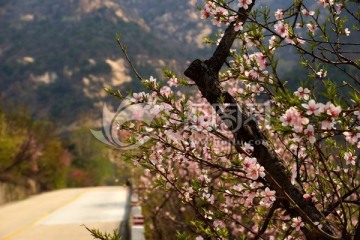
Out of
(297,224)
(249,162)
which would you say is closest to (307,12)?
(249,162)

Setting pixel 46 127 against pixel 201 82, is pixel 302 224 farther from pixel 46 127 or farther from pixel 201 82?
pixel 46 127

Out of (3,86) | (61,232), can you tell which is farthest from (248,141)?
(3,86)

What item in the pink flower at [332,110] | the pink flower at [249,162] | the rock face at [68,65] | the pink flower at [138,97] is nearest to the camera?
the pink flower at [332,110]

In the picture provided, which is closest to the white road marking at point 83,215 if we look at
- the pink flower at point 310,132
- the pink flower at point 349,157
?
the pink flower at point 349,157

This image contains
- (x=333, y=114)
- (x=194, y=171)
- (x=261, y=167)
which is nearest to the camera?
(x=333, y=114)

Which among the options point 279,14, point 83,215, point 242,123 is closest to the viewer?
point 242,123

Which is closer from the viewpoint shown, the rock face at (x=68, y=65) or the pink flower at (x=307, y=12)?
the pink flower at (x=307, y=12)

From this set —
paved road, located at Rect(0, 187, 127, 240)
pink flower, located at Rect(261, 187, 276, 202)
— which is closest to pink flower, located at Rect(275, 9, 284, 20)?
pink flower, located at Rect(261, 187, 276, 202)

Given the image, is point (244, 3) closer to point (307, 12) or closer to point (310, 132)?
point (307, 12)

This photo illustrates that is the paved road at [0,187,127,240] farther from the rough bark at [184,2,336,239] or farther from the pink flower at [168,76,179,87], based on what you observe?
the rough bark at [184,2,336,239]

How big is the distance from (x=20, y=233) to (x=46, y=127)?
3068 centimetres

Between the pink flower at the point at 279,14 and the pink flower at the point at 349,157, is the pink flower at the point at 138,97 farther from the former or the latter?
the pink flower at the point at 349,157

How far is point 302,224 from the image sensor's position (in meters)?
3.73

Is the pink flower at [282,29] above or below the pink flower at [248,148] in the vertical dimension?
above
